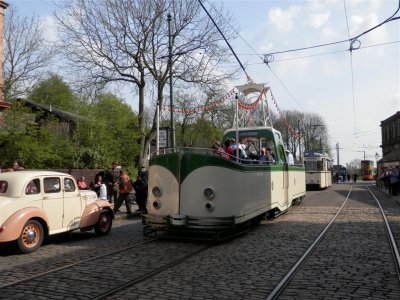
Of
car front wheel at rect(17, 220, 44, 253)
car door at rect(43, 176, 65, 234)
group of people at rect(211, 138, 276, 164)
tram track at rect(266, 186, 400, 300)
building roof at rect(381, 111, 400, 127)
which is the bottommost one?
tram track at rect(266, 186, 400, 300)

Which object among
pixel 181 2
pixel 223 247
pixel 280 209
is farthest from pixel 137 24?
pixel 223 247

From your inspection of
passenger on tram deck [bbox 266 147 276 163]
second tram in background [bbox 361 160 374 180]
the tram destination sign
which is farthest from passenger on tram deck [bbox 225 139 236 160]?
second tram in background [bbox 361 160 374 180]

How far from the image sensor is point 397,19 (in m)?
12.8

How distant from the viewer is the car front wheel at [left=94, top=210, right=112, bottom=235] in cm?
1130

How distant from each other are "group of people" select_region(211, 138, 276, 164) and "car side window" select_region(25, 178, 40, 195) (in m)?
3.86

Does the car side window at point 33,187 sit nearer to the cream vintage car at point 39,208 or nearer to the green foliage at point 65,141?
the cream vintage car at point 39,208

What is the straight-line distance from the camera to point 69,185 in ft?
34.8

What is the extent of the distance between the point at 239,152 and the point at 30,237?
5314 millimetres

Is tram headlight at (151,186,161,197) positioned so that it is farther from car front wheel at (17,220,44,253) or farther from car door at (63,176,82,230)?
car front wheel at (17,220,44,253)

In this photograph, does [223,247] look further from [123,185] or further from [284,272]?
[123,185]

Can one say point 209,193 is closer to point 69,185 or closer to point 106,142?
point 69,185

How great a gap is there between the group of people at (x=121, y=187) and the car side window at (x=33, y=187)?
18.5 feet

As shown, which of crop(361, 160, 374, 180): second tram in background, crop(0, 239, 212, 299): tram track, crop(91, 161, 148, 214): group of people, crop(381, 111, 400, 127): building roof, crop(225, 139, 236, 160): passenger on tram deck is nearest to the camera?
crop(0, 239, 212, 299): tram track

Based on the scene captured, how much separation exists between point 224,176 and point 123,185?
20.3 feet
